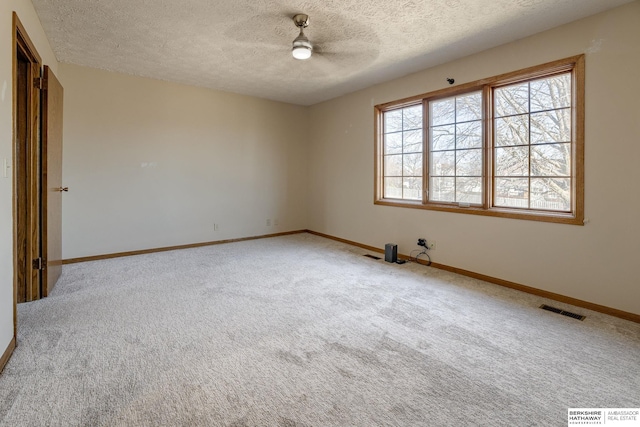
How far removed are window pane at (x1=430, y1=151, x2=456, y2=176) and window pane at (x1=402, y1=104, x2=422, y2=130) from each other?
0.49m

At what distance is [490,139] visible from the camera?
3.67 meters

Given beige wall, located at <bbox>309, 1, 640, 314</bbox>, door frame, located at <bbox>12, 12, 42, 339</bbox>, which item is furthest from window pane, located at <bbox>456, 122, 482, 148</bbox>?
door frame, located at <bbox>12, 12, 42, 339</bbox>

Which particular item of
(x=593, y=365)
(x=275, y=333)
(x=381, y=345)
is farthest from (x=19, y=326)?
(x=593, y=365)

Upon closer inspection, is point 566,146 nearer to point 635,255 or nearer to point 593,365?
point 635,255

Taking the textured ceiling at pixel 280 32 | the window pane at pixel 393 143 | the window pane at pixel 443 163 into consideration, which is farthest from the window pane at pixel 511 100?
the window pane at pixel 393 143

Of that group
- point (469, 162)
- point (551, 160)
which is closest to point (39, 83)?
point (469, 162)

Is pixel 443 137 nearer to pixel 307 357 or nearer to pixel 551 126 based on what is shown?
pixel 551 126

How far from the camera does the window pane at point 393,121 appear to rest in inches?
188

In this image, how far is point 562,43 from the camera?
9.91 ft

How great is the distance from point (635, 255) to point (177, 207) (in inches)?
210

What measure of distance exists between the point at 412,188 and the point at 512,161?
1.35m

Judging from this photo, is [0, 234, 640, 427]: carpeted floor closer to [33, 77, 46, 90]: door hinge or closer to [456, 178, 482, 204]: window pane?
[456, 178, 482, 204]: window pane

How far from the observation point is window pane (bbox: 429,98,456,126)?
4065 mm

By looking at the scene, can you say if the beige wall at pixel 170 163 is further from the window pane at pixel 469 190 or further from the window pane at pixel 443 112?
the window pane at pixel 469 190
